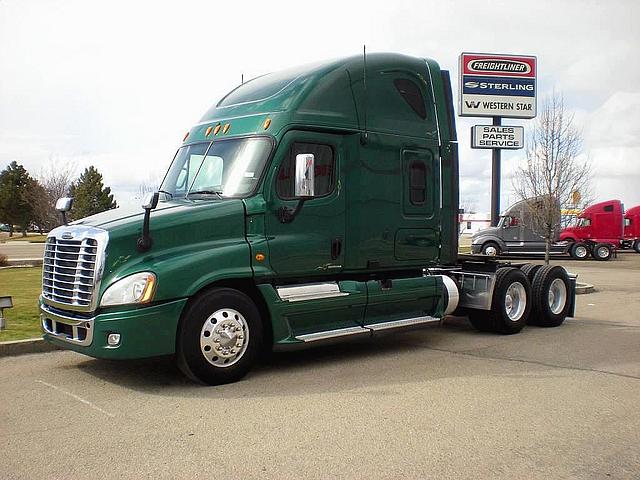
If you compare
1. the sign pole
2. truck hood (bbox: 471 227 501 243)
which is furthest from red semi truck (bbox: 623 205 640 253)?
the sign pole

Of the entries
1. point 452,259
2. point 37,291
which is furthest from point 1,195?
point 452,259

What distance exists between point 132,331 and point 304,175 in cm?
Result: 243

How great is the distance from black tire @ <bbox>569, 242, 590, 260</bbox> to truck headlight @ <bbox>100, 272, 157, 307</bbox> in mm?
30874

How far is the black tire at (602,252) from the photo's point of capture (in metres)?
32.9

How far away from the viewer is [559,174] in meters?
22.4

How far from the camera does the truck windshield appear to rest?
7320mm

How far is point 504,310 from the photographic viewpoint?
980cm

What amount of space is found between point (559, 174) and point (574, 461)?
19.2 metres

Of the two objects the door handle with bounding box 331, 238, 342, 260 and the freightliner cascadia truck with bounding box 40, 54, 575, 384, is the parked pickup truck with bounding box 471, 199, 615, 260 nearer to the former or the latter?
the freightliner cascadia truck with bounding box 40, 54, 575, 384

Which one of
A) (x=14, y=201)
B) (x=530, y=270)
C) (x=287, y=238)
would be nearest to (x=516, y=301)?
(x=530, y=270)

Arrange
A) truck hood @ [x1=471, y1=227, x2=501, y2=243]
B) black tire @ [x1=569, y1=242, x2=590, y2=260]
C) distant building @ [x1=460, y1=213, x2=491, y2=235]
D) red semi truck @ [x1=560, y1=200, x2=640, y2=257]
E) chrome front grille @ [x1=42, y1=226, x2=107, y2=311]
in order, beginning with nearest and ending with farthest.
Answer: chrome front grille @ [x1=42, y1=226, x2=107, y2=311] → truck hood @ [x1=471, y1=227, x2=501, y2=243] → black tire @ [x1=569, y1=242, x2=590, y2=260] → red semi truck @ [x1=560, y1=200, x2=640, y2=257] → distant building @ [x1=460, y1=213, x2=491, y2=235]

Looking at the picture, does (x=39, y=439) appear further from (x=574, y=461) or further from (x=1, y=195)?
(x=1, y=195)

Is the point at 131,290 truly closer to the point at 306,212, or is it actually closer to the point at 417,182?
the point at 306,212

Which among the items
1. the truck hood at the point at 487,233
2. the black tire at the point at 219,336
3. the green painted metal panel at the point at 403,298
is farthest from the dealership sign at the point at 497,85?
the black tire at the point at 219,336
